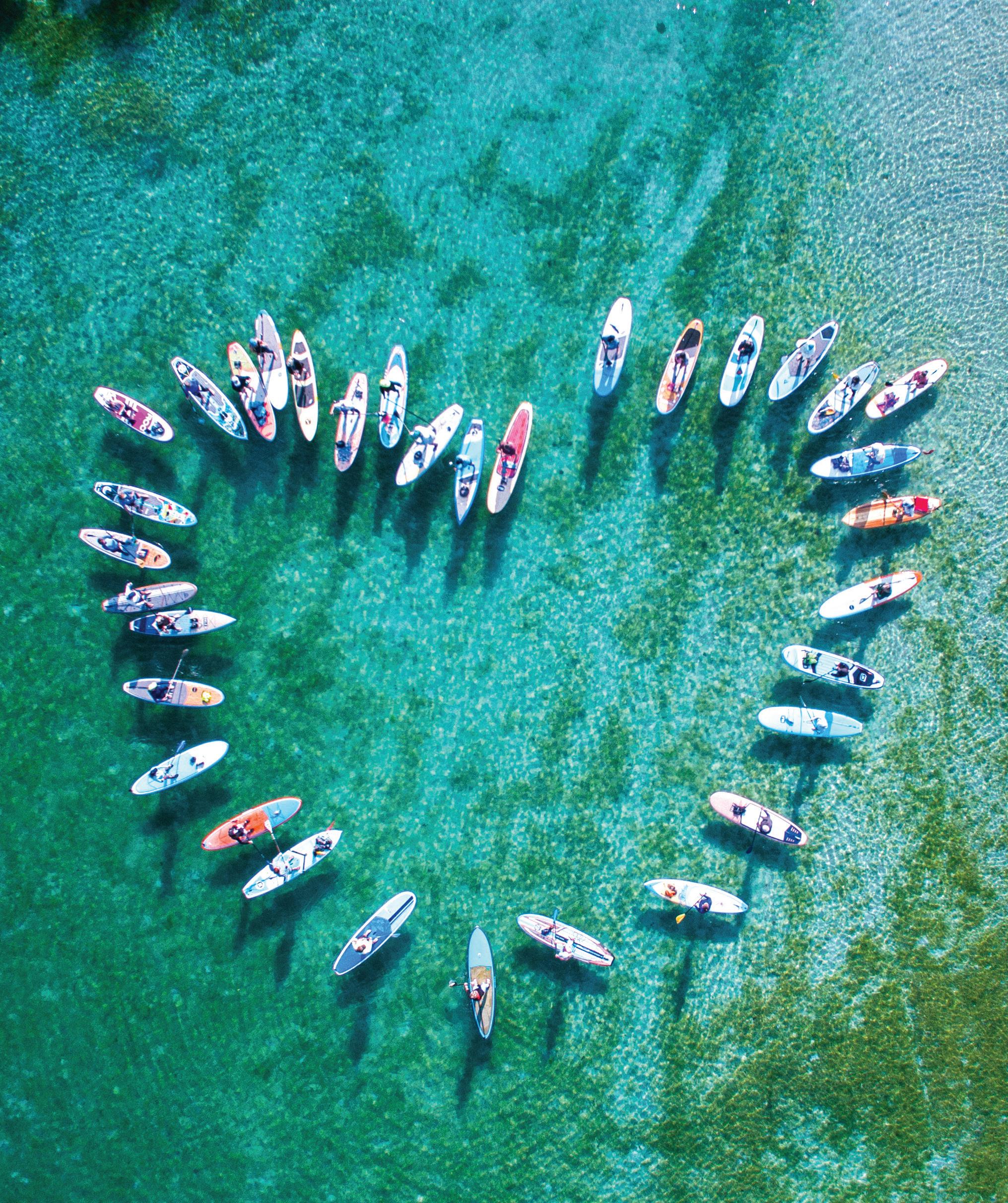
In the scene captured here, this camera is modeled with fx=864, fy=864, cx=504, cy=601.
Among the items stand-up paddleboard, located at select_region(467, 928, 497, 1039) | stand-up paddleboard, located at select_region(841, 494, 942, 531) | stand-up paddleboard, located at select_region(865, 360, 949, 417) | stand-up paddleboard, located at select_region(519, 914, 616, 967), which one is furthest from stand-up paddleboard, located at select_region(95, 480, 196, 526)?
stand-up paddleboard, located at select_region(865, 360, 949, 417)

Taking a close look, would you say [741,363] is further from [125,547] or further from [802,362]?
[125,547]

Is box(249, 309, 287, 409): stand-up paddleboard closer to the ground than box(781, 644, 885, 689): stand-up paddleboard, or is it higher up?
higher up

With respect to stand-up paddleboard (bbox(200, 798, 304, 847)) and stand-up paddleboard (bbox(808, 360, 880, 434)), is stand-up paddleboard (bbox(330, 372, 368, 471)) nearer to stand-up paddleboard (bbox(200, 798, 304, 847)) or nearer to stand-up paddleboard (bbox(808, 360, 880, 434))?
stand-up paddleboard (bbox(200, 798, 304, 847))

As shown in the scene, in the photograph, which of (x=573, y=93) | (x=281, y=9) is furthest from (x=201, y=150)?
(x=573, y=93)

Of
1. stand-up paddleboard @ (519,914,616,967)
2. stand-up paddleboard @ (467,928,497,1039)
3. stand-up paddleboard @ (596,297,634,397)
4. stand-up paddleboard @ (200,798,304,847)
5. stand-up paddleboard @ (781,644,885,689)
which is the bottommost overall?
stand-up paddleboard @ (467,928,497,1039)

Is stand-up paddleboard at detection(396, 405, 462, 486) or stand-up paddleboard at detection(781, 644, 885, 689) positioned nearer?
stand-up paddleboard at detection(396, 405, 462, 486)

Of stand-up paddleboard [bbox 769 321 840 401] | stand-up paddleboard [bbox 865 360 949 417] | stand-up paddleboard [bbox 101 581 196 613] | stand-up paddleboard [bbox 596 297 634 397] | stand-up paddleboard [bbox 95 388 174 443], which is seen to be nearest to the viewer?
stand-up paddleboard [bbox 101 581 196 613]

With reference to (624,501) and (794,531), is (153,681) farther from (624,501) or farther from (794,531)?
(794,531)

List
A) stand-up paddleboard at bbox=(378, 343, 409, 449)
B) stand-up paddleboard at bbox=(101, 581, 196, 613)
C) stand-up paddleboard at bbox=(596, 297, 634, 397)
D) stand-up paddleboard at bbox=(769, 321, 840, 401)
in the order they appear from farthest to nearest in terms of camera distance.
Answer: stand-up paddleboard at bbox=(769, 321, 840, 401) < stand-up paddleboard at bbox=(596, 297, 634, 397) < stand-up paddleboard at bbox=(378, 343, 409, 449) < stand-up paddleboard at bbox=(101, 581, 196, 613)

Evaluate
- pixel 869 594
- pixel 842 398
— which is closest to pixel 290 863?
pixel 869 594
